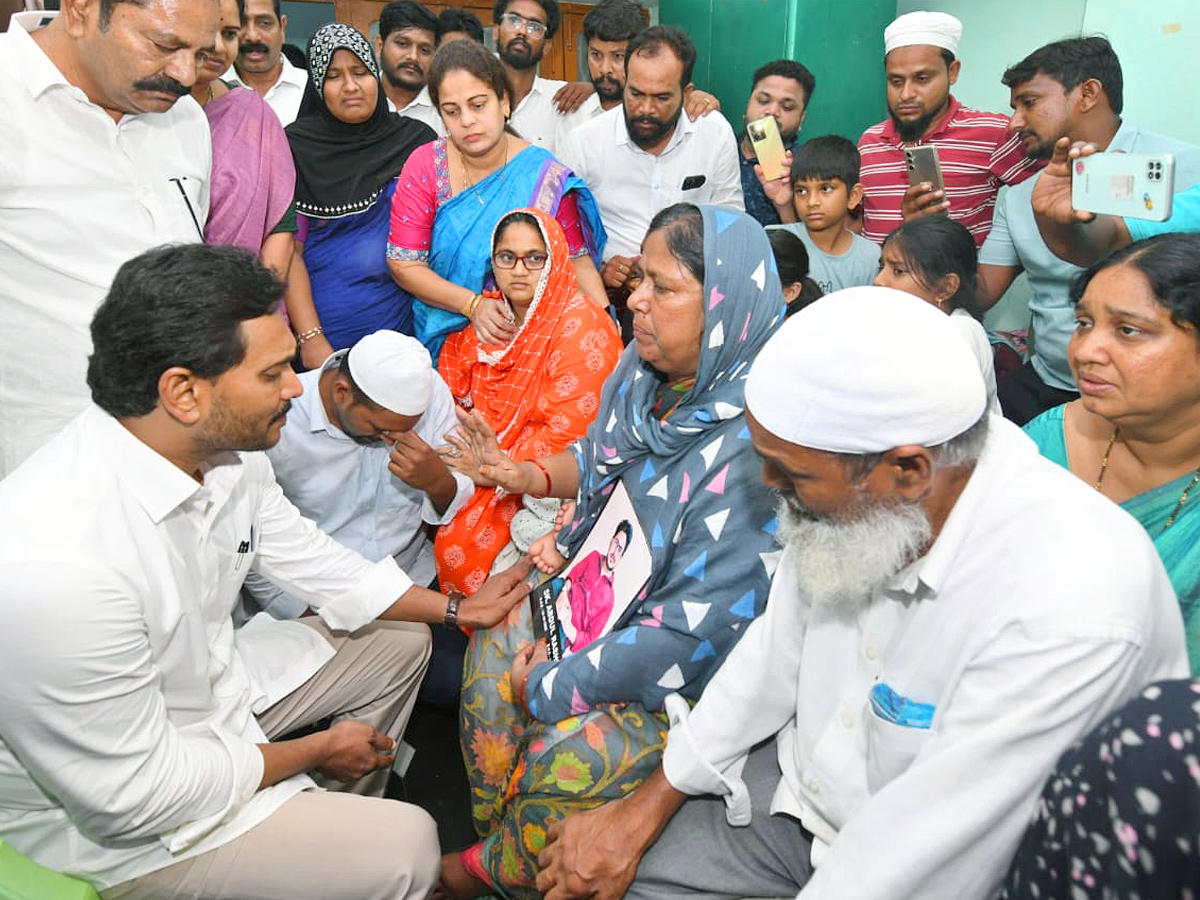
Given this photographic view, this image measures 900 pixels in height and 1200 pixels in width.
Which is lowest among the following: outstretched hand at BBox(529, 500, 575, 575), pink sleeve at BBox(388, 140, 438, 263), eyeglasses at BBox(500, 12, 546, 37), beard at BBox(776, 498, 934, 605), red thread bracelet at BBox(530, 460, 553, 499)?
outstretched hand at BBox(529, 500, 575, 575)

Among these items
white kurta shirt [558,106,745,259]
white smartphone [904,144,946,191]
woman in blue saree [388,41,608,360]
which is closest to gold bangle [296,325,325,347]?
woman in blue saree [388,41,608,360]

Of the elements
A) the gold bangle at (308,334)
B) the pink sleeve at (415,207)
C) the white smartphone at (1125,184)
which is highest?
the white smartphone at (1125,184)

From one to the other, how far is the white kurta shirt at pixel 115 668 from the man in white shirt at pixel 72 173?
67cm

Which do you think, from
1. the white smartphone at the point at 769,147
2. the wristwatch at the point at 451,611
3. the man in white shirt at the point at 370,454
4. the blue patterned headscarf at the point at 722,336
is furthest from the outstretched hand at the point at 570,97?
the wristwatch at the point at 451,611

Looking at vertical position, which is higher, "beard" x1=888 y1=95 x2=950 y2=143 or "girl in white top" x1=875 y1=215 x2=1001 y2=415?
"beard" x1=888 y1=95 x2=950 y2=143

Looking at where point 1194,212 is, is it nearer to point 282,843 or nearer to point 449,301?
point 449,301

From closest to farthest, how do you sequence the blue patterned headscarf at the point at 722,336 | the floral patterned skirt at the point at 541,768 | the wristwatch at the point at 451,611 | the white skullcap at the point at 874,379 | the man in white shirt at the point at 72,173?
the white skullcap at the point at 874,379, the floral patterned skirt at the point at 541,768, the blue patterned headscarf at the point at 722,336, the man in white shirt at the point at 72,173, the wristwatch at the point at 451,611

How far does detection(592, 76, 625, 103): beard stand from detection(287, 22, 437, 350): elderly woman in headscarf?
1.25 meters

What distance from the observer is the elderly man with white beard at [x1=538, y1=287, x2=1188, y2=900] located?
1097 mm

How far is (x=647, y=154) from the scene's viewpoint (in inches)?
151

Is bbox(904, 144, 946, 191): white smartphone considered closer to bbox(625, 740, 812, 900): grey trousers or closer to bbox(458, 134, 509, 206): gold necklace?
bbox(458, 134, 509, 206): gold necklace

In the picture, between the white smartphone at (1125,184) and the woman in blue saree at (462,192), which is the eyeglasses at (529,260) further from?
the white smartphone at (1125,184)

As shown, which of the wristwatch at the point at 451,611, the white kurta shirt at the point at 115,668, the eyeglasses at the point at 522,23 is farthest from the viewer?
the eyeglasses at the point at 522,23

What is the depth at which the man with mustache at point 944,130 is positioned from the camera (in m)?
3.46
